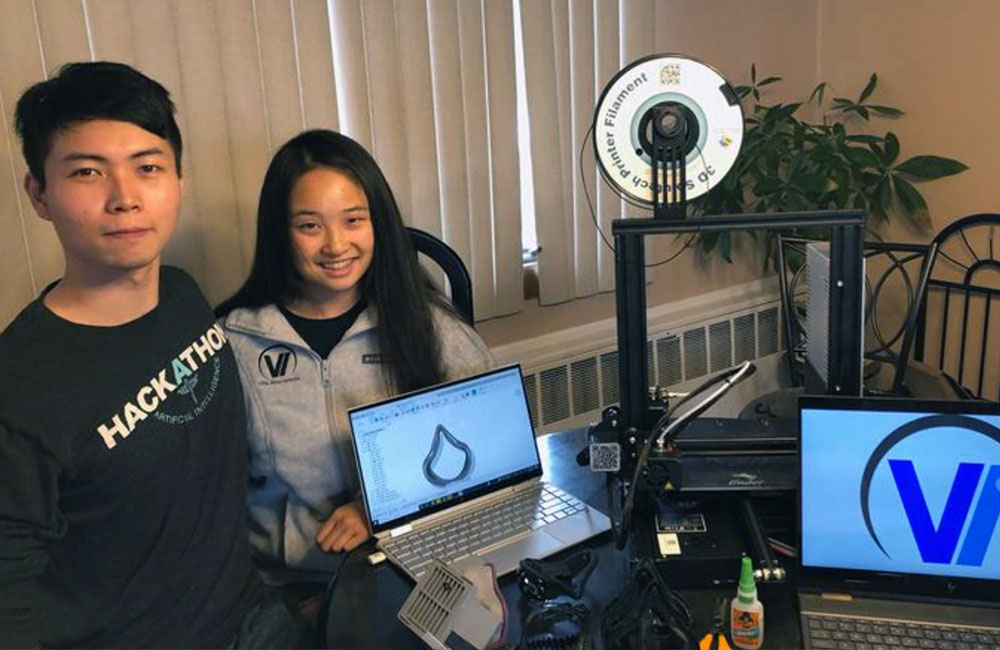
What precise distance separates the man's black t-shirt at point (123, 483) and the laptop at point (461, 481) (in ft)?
0.71

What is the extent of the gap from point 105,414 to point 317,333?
45 cm

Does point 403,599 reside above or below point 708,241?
below

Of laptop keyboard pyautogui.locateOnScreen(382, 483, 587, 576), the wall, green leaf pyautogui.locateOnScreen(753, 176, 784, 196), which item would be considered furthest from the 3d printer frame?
the wall

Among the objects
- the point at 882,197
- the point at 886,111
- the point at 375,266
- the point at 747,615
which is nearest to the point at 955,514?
the point at 747,615

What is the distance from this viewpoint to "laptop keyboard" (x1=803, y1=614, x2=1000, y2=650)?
98cm

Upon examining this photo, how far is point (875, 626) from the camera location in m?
1.00

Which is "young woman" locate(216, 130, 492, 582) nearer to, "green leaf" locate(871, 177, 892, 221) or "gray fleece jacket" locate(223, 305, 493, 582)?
"gray fleece jacket" locate(223, 305, 493, 582)

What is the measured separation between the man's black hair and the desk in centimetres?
Result: 68

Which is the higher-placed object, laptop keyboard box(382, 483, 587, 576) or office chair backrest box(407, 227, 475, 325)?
office chair backrest box(407, 227, 475, 325)

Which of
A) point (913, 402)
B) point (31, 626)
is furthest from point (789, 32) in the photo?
point (31, 626)

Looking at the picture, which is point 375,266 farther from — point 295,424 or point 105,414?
point 105,414

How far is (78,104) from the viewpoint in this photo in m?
1.04

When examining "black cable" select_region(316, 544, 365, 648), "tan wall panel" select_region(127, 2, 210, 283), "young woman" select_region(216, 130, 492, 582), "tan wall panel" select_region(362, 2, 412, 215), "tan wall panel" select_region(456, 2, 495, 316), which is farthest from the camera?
"tan wall panel" select_region(456, 2, 495, 316)

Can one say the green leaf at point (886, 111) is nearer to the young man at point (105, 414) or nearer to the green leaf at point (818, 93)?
the green leaf at point (818, 93)
